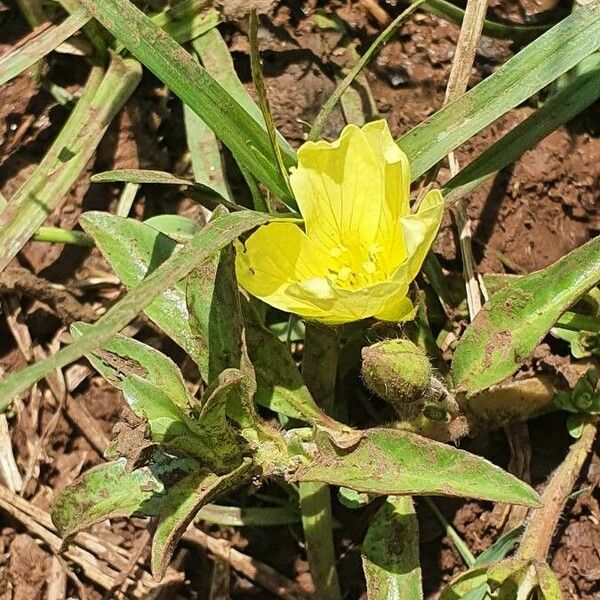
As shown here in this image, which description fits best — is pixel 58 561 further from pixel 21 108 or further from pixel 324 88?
pixel 324 88

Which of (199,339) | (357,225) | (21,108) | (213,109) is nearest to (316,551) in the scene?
(199,339)

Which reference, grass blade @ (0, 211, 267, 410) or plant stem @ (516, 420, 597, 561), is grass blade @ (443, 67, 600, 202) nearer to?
grass blade @ (0, 211, 267, 410)

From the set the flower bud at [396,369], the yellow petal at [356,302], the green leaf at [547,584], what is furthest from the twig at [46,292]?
the green leaf at [547,584]

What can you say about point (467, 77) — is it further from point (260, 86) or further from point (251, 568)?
point (251, 568)

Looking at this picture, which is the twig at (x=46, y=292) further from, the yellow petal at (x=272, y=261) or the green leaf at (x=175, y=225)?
the yellow petal at (x=272, y=261)

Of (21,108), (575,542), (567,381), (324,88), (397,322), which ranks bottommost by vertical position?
(575,542)

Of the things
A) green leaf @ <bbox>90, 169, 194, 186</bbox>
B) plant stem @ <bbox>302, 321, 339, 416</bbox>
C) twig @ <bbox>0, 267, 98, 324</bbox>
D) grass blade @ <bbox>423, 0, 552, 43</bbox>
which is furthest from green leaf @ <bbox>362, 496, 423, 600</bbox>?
grass blade @ <bbox>423, 0, 552, 43</bbox>

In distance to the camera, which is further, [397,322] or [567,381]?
[567,381]

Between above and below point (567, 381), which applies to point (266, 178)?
above

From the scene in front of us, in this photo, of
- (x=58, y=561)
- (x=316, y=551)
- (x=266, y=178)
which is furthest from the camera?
(x=58, y=561)
